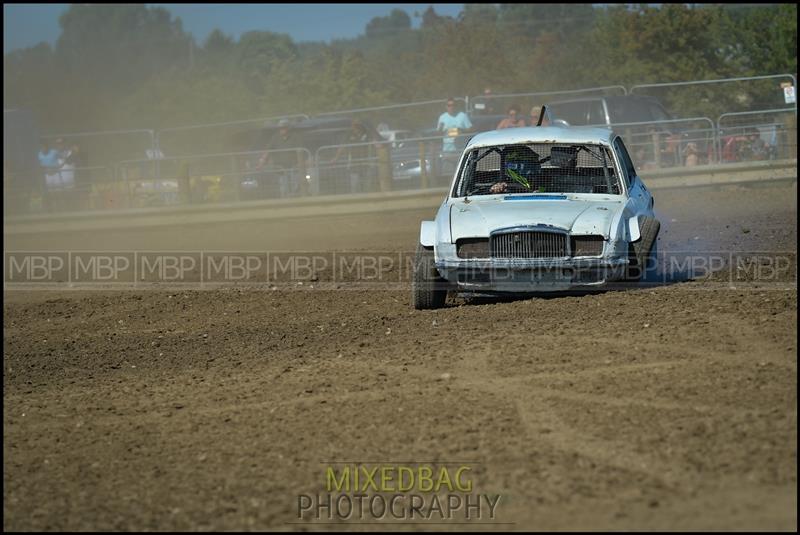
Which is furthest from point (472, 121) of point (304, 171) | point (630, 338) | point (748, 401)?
point (748, 401)

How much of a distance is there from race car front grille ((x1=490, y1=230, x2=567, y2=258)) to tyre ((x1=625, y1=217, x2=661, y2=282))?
0.70 m

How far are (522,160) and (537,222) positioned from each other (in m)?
1.49

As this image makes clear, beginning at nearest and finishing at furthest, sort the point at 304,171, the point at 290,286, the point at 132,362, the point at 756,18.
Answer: the point at 132,362 < the point at 290,286 < the point at 304,171 < the point at 756,18

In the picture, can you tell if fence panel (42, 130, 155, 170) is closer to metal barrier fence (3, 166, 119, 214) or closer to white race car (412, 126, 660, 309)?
metal barrier fence (3, 166, 119, 214)

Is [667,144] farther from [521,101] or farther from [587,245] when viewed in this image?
[587,245]

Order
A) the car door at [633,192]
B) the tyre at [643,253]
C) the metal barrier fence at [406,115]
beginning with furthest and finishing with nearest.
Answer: the metal barrier fence at [406,115], the car door at [633,192], the tyre at [643,253]

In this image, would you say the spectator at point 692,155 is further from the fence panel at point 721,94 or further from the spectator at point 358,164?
the spectator at point 358,164

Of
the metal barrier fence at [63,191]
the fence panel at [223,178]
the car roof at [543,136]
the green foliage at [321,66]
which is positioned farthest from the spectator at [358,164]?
the green foliage at [321,66]

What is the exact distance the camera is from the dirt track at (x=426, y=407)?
187 inches

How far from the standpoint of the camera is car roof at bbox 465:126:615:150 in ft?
33.7

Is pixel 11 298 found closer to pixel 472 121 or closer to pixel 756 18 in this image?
pixel 472 121

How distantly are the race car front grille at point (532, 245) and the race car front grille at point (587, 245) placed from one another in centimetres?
10

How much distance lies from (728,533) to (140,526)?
2.55 meters

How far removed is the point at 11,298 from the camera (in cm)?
1400
